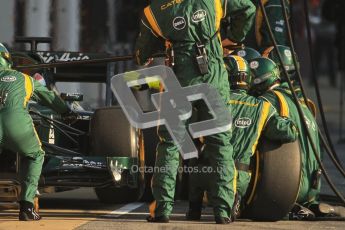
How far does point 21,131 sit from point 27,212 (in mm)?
635

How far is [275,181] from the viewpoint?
10.1 meters

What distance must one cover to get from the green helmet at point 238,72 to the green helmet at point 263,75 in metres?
0.41

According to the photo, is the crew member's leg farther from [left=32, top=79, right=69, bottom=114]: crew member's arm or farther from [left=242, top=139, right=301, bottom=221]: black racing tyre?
[left=242, top=139, right=301, bottom=221]: black racing tyre

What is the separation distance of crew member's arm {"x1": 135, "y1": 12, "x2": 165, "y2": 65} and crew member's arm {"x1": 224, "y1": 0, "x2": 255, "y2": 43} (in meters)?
0.57

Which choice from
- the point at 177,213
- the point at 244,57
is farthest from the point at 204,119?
the point at 244,57

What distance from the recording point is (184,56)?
991 cm

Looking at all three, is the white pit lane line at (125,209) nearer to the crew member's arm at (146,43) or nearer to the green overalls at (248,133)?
the green overalls at (248,133)

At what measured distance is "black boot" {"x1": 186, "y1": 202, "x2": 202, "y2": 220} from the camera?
1024 centimetres

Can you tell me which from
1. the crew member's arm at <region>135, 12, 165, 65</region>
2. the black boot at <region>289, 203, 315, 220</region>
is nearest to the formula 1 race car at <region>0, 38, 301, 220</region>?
the black boot at <region>289, 203, 315, 220</region>

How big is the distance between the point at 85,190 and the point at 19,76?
315cm

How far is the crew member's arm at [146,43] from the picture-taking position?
1005 cm

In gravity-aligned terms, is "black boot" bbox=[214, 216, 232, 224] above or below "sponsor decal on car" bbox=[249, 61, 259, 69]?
below

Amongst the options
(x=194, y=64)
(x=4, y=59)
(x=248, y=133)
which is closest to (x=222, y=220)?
(x=248, y=133)

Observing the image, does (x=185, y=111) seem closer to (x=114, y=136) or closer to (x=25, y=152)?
(x=114, y=136)
